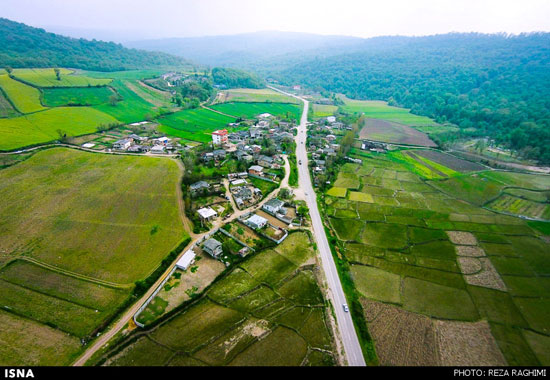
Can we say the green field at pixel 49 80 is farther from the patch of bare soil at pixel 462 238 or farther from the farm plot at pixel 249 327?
the patch of bare soil at pixel 462 238

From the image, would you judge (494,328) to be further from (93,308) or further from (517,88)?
(517,88)

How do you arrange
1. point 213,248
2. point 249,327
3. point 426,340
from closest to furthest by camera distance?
point 426,340 < point 249,327 < point 213,248

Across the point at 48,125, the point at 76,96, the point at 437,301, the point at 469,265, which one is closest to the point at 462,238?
the point at 469,265

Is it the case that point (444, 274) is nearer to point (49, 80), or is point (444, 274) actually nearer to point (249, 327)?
point (249, 327)

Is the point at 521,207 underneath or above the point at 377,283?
above

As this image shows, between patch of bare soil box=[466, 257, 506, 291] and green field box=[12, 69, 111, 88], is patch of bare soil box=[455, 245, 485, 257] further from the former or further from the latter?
green field box=[12, 69, 111, 88]
